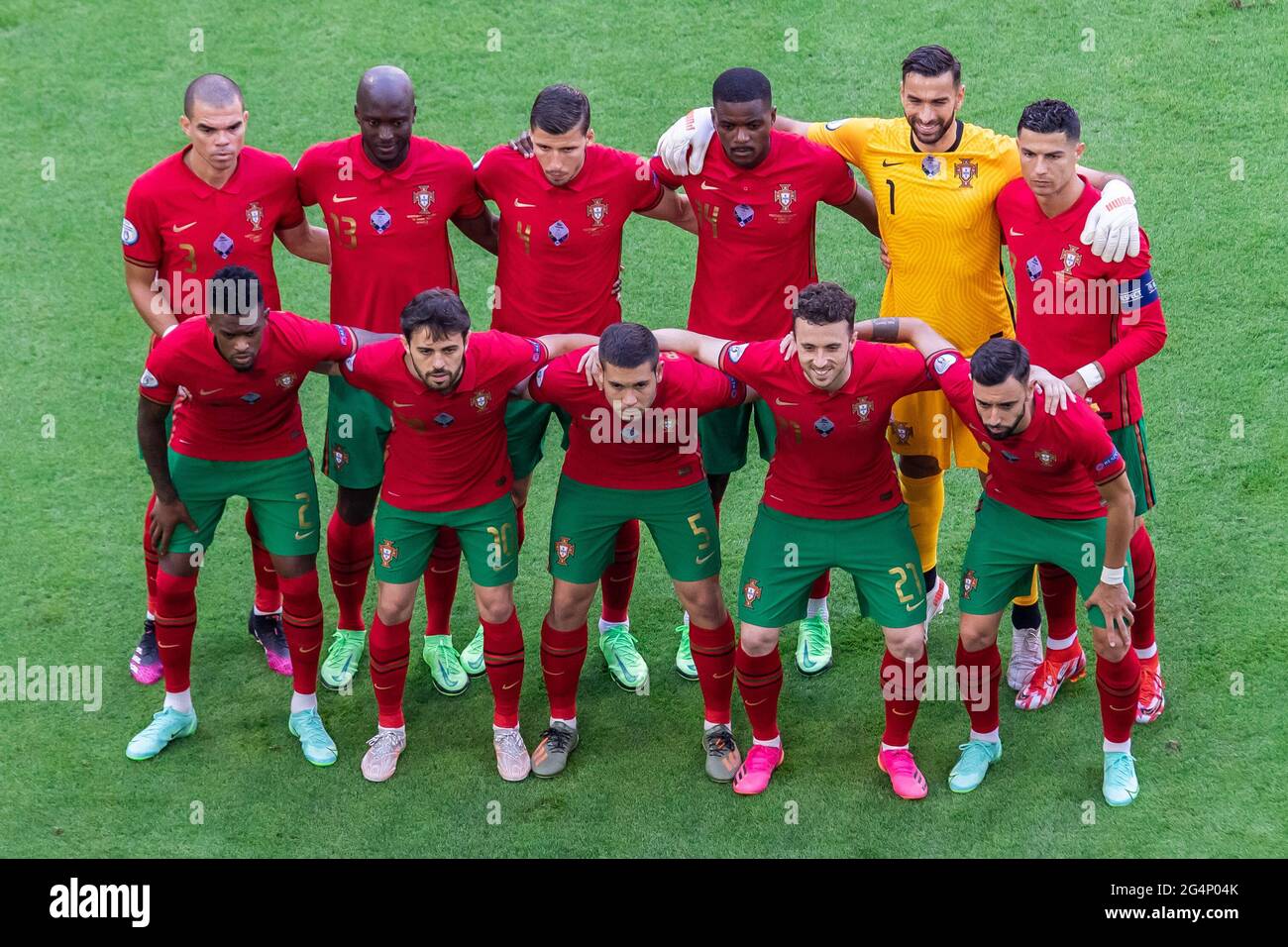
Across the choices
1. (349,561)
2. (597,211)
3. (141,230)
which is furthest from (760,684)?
(141,230)

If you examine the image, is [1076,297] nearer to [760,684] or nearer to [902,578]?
[902,578]

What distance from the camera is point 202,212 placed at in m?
10.1

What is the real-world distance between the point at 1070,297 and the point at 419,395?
3.13 meters

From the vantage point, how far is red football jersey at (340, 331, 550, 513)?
956 centimetres

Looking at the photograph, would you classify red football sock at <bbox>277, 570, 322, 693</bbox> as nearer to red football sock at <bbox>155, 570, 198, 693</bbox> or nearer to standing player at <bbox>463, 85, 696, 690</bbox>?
red football sock at <bbox>155, 570, 198, 693</bbox>

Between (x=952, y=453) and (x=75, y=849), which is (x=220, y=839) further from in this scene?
(x=952, y=453)

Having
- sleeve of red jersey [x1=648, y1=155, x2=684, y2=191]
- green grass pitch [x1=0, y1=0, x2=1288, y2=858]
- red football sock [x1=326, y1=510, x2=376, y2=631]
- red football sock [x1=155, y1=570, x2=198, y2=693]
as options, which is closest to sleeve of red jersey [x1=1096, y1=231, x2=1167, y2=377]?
green grass pitch [x1=0, y1=0, x2=1288, y2=858]

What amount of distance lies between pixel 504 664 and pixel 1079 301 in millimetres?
3297

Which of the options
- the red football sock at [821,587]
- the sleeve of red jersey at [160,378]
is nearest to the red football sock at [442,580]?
the sleeve of red jersey at [160,378]

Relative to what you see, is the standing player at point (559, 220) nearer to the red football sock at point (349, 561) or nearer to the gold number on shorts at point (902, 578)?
the red football sock at point (349, 561)

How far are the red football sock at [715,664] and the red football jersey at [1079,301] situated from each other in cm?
205

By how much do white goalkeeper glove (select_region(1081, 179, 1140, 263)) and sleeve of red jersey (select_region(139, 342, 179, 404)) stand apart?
171 inches

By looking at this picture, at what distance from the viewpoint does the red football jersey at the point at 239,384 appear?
378 inches

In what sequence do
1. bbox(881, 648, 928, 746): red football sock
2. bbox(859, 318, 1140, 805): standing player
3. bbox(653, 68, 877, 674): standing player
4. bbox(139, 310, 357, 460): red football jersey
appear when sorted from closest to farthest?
bbox(859, 318, 1140, 805): standing player
bbox(139, 310, 357, 460): red football jersey
bbox(881, 648, 928, 746): red football sock
bbox(653, 68, 877, 674): standing player
